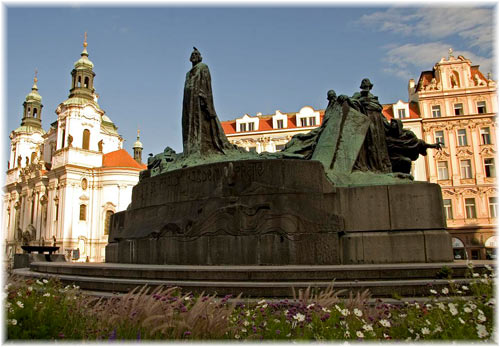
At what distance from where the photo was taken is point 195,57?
12.5 m

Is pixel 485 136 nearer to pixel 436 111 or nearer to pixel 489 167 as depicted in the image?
pixel 489 167

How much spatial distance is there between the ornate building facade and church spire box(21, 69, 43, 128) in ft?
179

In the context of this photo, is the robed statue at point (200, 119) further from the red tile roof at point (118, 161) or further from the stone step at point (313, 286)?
the red tile roof at point (118, 161)

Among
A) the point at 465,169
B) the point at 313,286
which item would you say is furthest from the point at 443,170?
the point at 313,286

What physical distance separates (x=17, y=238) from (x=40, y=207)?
896 centimetres

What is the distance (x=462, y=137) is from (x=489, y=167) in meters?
3.53

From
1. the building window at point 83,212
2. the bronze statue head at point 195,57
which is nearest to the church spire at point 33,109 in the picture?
the building window at point 83,212

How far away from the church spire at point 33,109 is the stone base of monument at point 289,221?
7983 centimetres

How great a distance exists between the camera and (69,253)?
171 feet

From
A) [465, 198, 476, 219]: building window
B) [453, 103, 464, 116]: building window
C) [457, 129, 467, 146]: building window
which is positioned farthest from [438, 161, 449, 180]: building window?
[453, 103, 464, 116]: building window

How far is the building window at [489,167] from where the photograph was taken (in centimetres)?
3831

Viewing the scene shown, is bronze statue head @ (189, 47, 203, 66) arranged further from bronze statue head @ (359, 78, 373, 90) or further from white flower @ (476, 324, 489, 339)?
white flower @ (476, 324, 489, 339)

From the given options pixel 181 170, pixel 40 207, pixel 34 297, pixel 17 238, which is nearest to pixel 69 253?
pixel 40 207

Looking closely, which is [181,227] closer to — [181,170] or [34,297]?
[181,170]
